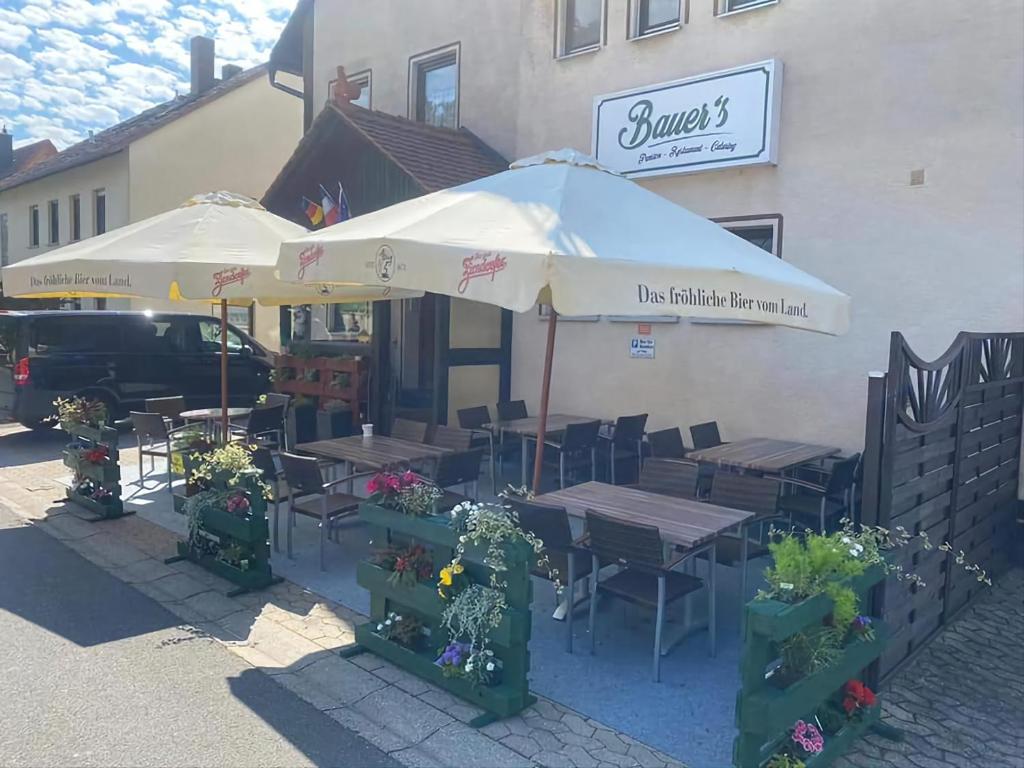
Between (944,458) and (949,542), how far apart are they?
60 centimetres

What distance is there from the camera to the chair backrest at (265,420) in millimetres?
7750

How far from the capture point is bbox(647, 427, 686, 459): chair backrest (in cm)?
645

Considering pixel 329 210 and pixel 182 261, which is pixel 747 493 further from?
pixel 329 210

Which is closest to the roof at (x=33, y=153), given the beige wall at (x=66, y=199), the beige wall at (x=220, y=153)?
the beige wall at (x=66, y=199)

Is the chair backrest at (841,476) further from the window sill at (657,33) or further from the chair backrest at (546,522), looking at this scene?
the window sill at (657,33)

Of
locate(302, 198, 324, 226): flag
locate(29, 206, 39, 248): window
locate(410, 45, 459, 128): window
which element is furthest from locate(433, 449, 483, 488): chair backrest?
locate(29, 206, 39, 248): window

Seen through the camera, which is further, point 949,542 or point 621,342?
point 621,342

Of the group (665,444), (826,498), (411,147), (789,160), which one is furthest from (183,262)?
(789,160)

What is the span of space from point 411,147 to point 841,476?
231 inches

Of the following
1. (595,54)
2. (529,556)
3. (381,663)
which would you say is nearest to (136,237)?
(381,663)

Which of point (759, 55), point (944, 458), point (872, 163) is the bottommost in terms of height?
point (944, 458)

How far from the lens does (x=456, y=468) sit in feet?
19.1

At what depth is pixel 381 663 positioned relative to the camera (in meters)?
4.24

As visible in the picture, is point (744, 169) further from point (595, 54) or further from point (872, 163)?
point (595, 54)
